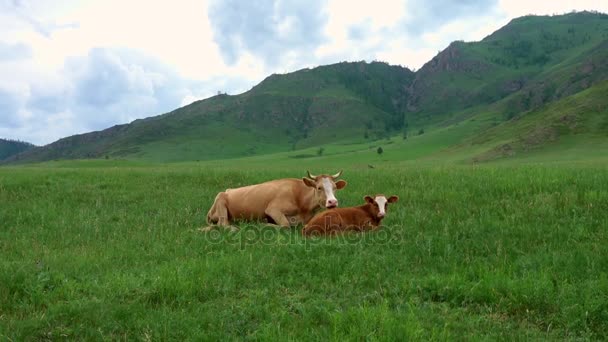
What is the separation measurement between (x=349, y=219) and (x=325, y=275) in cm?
362

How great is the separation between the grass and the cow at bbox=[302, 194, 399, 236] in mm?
412

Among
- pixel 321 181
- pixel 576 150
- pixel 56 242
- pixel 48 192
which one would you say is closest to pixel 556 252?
pixel 321 181

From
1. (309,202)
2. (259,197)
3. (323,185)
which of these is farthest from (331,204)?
(259,197)

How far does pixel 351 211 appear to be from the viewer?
41.1 feet

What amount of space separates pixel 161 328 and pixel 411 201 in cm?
1002

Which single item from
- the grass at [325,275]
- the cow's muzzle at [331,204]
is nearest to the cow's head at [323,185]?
the cow's muzzle at [331,204]

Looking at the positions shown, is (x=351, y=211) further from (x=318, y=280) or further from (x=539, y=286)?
(x=539, y=286)

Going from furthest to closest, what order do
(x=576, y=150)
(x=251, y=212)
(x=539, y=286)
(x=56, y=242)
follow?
(x=576, y=150)
(x=251, y=212)
(x=56, y=242)
(x=539, y=286)

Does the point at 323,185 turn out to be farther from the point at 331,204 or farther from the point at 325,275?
the point at 325,275

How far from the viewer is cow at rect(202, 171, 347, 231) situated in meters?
13.7

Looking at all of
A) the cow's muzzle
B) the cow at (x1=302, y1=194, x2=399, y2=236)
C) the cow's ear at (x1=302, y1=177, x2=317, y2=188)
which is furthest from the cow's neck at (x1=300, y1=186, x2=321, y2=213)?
the cow at (x1=302, y1=194, x2=399, y2=236)

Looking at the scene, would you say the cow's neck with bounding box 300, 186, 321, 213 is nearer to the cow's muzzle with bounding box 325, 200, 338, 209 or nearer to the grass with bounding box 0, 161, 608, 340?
the cow's muzzle with bounding box 325, 200, 338, 209

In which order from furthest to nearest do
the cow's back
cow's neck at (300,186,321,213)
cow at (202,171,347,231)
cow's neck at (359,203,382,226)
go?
the cow's back
cow's neck at (300,186,321,213)
cow at (202,171,347,231)
cow's neck at (359,203,382,226)

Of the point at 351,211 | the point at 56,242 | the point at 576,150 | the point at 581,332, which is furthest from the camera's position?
the point at 576,150
